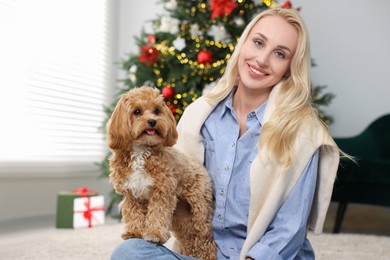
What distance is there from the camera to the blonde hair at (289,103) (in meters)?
Answer: 1.83

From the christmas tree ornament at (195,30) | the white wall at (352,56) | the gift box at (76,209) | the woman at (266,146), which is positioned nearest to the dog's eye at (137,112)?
the woman at (266,146)

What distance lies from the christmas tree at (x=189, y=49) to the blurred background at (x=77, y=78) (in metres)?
0.46

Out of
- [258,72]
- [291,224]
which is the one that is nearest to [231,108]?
[258,72]

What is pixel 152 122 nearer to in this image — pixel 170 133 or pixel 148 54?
pixel 170 133

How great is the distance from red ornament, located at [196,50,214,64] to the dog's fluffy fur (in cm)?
260

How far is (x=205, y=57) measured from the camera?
441 cm

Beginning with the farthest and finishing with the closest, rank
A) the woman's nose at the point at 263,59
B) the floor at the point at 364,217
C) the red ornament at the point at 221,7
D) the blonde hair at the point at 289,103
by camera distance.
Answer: the floor at the point at 364,217 < the red ornament at the point at 221,7 < the woman's nose at the point at 263,59 < the blonde hair at the point at 289,103

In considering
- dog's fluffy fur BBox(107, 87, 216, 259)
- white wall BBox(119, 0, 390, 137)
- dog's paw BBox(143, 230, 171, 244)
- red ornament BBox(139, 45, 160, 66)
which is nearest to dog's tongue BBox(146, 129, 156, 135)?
dog's fluffy fur BBox(107, 87, 216, 259)

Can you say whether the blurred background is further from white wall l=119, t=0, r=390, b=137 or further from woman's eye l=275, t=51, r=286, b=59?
woman's eye l=275, t=51, r=286, b=59

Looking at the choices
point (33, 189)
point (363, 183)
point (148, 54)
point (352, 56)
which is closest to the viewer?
point (363, 183)

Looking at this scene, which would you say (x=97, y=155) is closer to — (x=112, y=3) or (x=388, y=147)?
(x=112, y=3)

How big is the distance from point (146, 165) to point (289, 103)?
61cm

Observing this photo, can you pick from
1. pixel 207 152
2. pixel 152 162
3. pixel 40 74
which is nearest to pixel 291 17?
pixel 207 152

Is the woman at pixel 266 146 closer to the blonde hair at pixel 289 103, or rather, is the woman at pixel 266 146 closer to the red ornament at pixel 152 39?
the blonde hair at pixel 289 103
